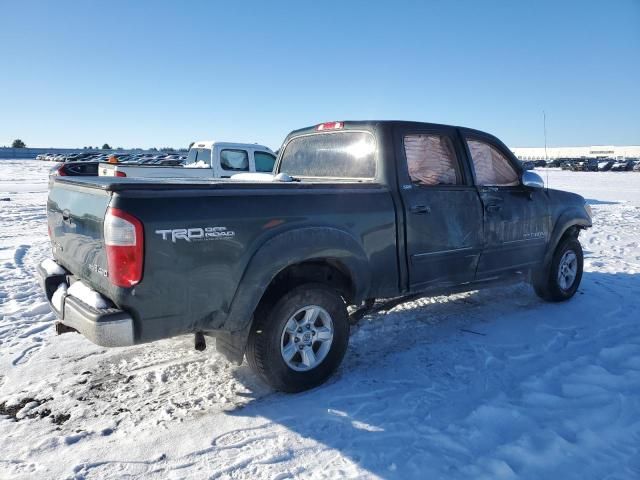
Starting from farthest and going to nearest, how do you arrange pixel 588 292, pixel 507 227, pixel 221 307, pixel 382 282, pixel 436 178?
pixel 588 292 → pixel 507 227 → pixel 436 178 → pixel 382 282 → pixel 221 307

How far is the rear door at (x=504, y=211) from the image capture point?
4.72 meters

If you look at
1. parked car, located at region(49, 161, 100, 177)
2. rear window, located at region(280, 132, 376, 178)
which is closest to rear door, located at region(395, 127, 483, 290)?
rear window, located at region(280, 132, 376, 178)

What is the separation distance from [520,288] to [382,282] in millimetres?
3332

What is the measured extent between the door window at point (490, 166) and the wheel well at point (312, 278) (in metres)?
1.79

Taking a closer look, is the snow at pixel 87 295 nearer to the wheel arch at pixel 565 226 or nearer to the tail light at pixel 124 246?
the tail light at pixel 124 246

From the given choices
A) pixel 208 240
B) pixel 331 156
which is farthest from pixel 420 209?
pixel 208 240

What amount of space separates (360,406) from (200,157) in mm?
9968

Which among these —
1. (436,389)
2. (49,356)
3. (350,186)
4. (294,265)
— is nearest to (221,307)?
(294,265)

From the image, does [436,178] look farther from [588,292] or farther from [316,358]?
[588,292]

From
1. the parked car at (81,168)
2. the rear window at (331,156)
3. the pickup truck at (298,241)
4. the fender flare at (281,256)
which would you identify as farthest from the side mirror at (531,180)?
the parked car at (81,168)

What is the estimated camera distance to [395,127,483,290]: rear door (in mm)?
4059

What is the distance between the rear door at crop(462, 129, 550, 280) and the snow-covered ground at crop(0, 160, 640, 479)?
66 cm

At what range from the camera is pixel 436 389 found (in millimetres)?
3547

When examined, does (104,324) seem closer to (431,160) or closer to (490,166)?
(431,160)
